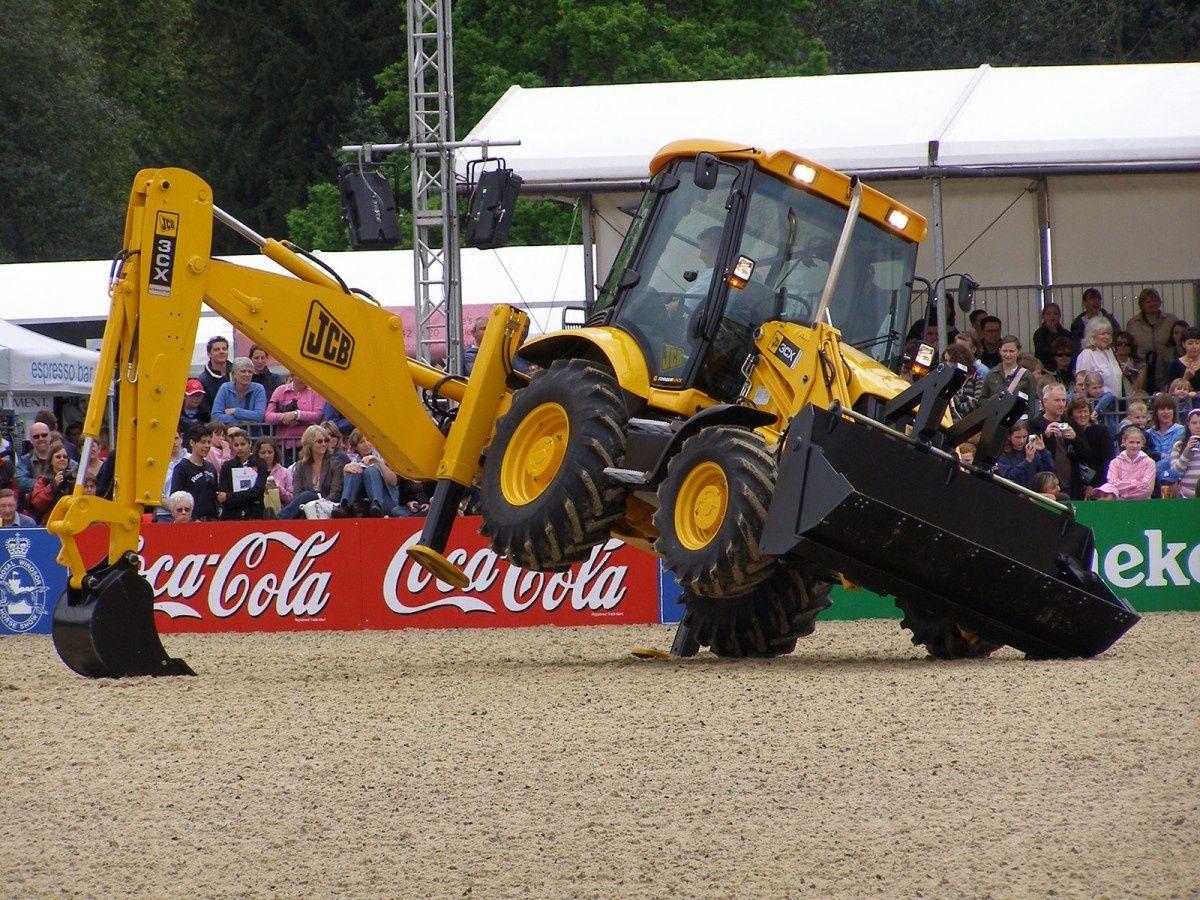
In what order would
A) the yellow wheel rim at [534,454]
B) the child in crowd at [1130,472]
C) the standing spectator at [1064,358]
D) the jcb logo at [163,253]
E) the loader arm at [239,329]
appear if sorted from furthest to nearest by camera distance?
the standing spectator at [1064,358] < the child in crowd at [1130,472] < the yellow wheel rim at [534,454] < the jcb logo at [163,253] < the loader arm at [239,329]

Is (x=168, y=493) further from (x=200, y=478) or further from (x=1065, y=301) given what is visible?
(x=1065, y=301)

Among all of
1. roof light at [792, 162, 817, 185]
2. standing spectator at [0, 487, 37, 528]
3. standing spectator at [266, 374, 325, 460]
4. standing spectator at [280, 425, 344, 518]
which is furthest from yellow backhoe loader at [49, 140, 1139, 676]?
standing spectator at [0, 487, 37, 528]

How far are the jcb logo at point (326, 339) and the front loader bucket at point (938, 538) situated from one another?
3.03 meters

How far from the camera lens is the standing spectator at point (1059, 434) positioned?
610 inches

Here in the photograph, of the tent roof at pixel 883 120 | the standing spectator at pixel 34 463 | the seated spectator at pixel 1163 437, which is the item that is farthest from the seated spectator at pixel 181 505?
the seated spectator at pixel 1163 437

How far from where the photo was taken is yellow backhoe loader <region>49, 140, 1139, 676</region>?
955 cm

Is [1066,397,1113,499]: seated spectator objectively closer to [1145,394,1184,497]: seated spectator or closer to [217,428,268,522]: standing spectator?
[1145,394,1184,497]: seated spectator

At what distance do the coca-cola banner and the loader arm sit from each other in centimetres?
398

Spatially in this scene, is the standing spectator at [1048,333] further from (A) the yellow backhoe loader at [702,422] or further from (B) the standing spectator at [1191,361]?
(A) the yellow backhoe loader at [702,422]

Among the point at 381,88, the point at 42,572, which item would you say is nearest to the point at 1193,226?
the point at 42,572

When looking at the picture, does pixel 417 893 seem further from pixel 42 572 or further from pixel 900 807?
pixel 42 572

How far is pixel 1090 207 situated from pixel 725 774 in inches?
531

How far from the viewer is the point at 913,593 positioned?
383 inches

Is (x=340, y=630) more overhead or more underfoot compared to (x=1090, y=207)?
more underfoot
